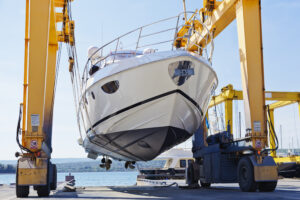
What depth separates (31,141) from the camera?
774 cm

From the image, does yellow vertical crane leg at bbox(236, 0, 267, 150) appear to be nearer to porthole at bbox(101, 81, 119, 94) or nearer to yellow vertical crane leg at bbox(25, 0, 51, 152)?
porthole at bbox(101, 81, 119, 94)

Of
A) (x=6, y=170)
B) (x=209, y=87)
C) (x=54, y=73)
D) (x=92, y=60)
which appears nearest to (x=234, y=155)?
(x=209, y=87)

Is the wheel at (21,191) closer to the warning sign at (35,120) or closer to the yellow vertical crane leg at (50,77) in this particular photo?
the warning sign at (35,120)

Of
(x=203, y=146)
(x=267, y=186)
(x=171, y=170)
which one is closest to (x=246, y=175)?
(x=267, y=186)

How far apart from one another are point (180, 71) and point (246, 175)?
2.94m

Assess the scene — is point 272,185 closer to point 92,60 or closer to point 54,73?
point 92,60

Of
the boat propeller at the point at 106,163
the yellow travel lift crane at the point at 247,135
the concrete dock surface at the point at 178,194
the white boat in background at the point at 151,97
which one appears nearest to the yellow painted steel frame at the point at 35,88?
the concrete dock surface at the point at 178,194

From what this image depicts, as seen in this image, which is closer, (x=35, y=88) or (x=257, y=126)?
(x=35, y=88)

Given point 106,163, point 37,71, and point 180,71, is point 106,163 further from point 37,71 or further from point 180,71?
point 180,71

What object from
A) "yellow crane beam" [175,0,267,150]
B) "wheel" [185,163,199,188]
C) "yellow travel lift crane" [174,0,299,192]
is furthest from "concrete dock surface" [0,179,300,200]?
"wheel" [185,163,199,188]

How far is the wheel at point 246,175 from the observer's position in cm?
803

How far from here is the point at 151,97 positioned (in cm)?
791

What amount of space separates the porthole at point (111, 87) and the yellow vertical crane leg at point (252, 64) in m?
3.43

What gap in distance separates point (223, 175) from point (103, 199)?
3.69 meters
